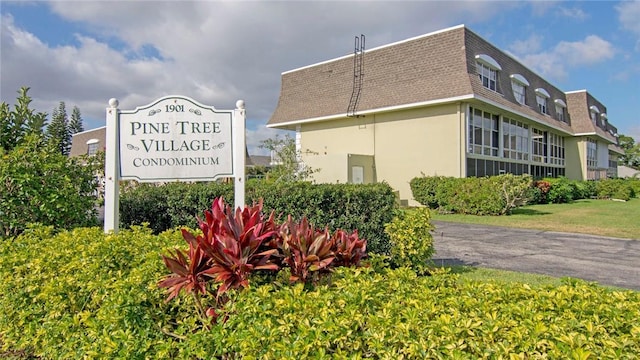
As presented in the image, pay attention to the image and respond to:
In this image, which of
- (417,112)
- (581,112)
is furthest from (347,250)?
(581,112)

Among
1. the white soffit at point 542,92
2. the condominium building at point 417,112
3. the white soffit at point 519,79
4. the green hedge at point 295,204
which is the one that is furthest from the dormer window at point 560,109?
the green hedge at point 295,204

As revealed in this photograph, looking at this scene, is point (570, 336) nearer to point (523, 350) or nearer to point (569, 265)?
point (523, 350)

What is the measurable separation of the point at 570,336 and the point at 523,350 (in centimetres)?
21

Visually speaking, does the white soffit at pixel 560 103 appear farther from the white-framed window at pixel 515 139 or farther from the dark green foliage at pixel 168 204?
the dark green foliage at pixel 168 204

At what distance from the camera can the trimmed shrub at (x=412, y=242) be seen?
532cm

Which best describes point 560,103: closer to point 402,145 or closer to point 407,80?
point 407,80

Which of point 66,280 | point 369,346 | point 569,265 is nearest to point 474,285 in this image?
point 369,346

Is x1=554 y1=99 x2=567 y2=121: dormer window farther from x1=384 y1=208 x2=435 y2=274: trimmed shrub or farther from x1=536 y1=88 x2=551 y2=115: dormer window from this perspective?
x1=384 y1=208 x2=435 y2=274: trimmed shrub

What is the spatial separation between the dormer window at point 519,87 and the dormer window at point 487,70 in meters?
2.23

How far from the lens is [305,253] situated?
257 cm

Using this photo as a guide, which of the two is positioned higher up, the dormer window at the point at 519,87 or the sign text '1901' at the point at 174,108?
the dormer window at the point at 519,87

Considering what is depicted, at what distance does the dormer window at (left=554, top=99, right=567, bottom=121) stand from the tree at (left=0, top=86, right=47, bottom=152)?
32.0 metres

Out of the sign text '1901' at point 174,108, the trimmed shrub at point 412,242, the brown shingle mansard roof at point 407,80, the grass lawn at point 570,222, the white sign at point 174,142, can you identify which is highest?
the brown shingle mansard roof at point 407,80

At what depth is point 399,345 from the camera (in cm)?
181
